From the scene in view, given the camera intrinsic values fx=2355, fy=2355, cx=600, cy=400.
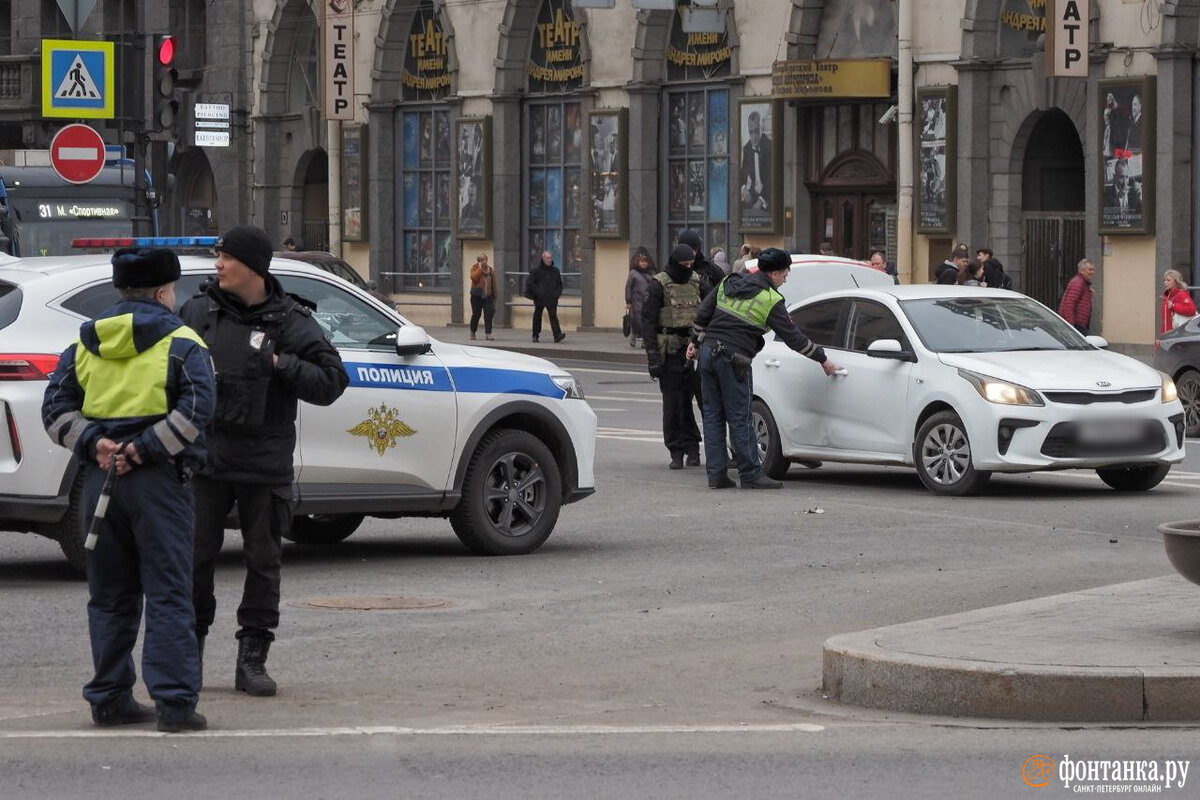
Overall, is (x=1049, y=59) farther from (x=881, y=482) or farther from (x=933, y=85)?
(x=881, y=482)

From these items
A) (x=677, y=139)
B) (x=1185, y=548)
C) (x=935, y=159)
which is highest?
(x=677, y=139)

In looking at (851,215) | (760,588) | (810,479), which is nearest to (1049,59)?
(851,215)

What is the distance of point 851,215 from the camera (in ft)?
128

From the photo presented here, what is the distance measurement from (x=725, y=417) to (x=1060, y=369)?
2.42 m

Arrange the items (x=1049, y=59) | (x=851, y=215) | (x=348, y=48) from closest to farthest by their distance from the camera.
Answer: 1. (x=1049, y=59)
2. (x=851, y=215)
3. (x=348, y=48)

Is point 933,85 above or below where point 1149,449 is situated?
above

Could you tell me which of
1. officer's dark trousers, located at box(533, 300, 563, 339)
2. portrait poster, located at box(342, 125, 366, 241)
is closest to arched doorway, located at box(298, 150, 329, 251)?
portrait poster, located at box(342, 125, 366, 241)

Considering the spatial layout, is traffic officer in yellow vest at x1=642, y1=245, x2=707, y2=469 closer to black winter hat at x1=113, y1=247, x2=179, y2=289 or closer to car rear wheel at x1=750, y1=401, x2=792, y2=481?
car rear wheel at x1=750, y1=401, x2=792, y2=481

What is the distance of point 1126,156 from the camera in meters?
33.4

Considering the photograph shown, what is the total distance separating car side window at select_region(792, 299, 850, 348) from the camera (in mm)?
17625

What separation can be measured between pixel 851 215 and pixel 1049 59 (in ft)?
21.7

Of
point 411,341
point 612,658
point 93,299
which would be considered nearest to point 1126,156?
point 411,341

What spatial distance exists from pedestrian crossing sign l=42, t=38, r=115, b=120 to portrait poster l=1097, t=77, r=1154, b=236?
46.8 feet

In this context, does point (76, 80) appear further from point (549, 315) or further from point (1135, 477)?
point (549, 315)
